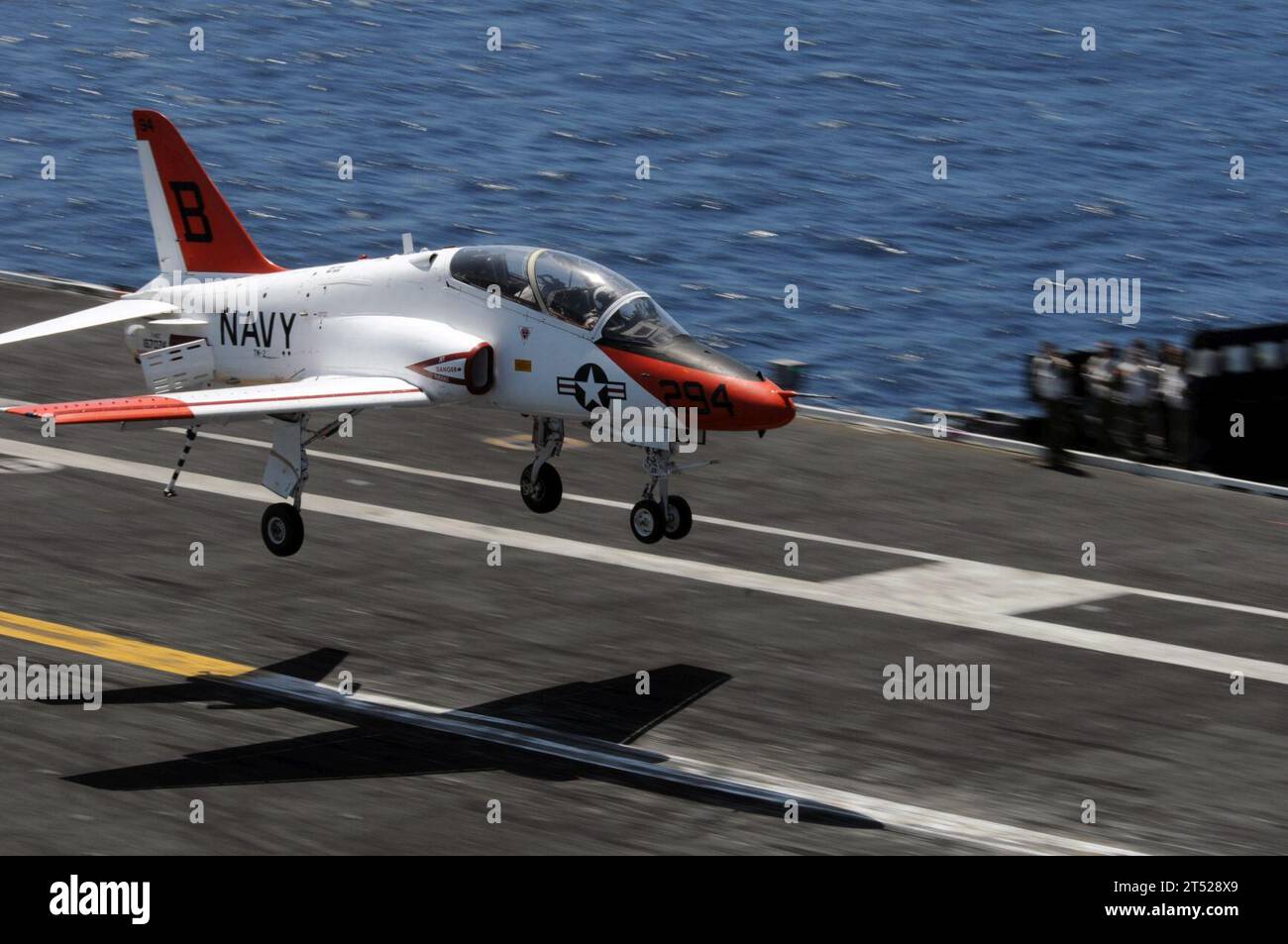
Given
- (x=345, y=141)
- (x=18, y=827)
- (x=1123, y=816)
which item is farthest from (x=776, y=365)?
(x=345, y=141)

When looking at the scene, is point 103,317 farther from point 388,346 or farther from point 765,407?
point 765,407

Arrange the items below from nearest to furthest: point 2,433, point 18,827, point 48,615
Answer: point 18,827
point 48,615
point 2,433

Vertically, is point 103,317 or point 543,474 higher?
point 103,317

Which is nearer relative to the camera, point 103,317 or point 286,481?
point 286,481

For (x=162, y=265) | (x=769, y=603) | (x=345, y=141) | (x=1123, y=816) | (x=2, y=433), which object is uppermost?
(x=345, y=141)

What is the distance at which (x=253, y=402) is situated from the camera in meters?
23.6

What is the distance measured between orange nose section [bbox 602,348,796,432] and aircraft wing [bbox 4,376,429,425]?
3.40 meters

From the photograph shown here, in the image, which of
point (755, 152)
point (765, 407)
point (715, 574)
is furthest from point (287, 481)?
point (755, 152)

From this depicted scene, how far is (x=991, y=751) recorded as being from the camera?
22516mm

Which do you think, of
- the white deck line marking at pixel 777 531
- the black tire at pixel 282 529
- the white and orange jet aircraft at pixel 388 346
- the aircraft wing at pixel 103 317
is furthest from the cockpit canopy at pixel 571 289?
the white deck line marking at pixel 777 531

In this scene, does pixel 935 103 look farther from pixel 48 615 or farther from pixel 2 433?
pixel 48 615

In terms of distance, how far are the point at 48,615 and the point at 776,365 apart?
17.7 metres

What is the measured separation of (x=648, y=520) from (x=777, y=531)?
369 inches

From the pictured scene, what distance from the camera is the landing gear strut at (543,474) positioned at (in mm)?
26141
